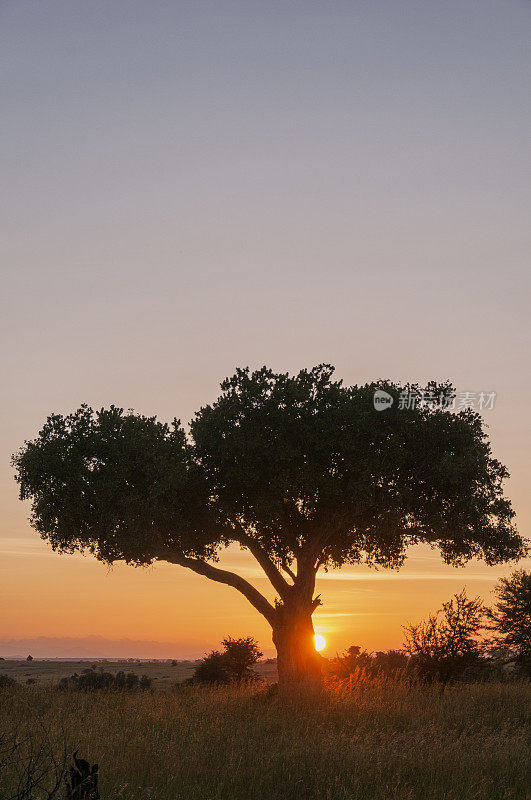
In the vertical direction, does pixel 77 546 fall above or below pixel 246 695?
above

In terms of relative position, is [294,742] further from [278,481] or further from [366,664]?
[366,664]

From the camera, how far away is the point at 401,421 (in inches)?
1100

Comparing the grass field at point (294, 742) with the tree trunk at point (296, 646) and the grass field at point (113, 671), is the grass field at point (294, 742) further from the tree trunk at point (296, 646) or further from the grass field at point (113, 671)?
the grass field at point (113, 671)

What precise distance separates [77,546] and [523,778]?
1903 cm

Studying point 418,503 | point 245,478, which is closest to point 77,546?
point 245,478

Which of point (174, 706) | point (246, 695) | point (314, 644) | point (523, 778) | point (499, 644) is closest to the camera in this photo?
point (523, 778)

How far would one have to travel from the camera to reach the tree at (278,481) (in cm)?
2723

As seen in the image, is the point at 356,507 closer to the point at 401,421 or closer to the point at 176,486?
the point at 401,421

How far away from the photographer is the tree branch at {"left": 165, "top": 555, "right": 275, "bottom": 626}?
29391 millimetres

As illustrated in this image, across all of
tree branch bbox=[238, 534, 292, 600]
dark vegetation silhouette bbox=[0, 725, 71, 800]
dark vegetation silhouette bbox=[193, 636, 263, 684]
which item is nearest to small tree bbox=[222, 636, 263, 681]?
dark vegetation silhouette bbox=[193, 636, 263, 684]

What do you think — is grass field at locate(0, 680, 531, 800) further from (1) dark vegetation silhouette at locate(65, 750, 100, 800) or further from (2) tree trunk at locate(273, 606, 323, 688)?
(1) dark vegetation silhouette at locate(65, 750, 100, 800)

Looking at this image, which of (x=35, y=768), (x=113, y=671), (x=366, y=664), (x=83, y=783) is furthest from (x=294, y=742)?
(x=113, y=671)

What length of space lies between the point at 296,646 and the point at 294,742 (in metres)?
12.6

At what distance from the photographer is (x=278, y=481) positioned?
90.7 feet
